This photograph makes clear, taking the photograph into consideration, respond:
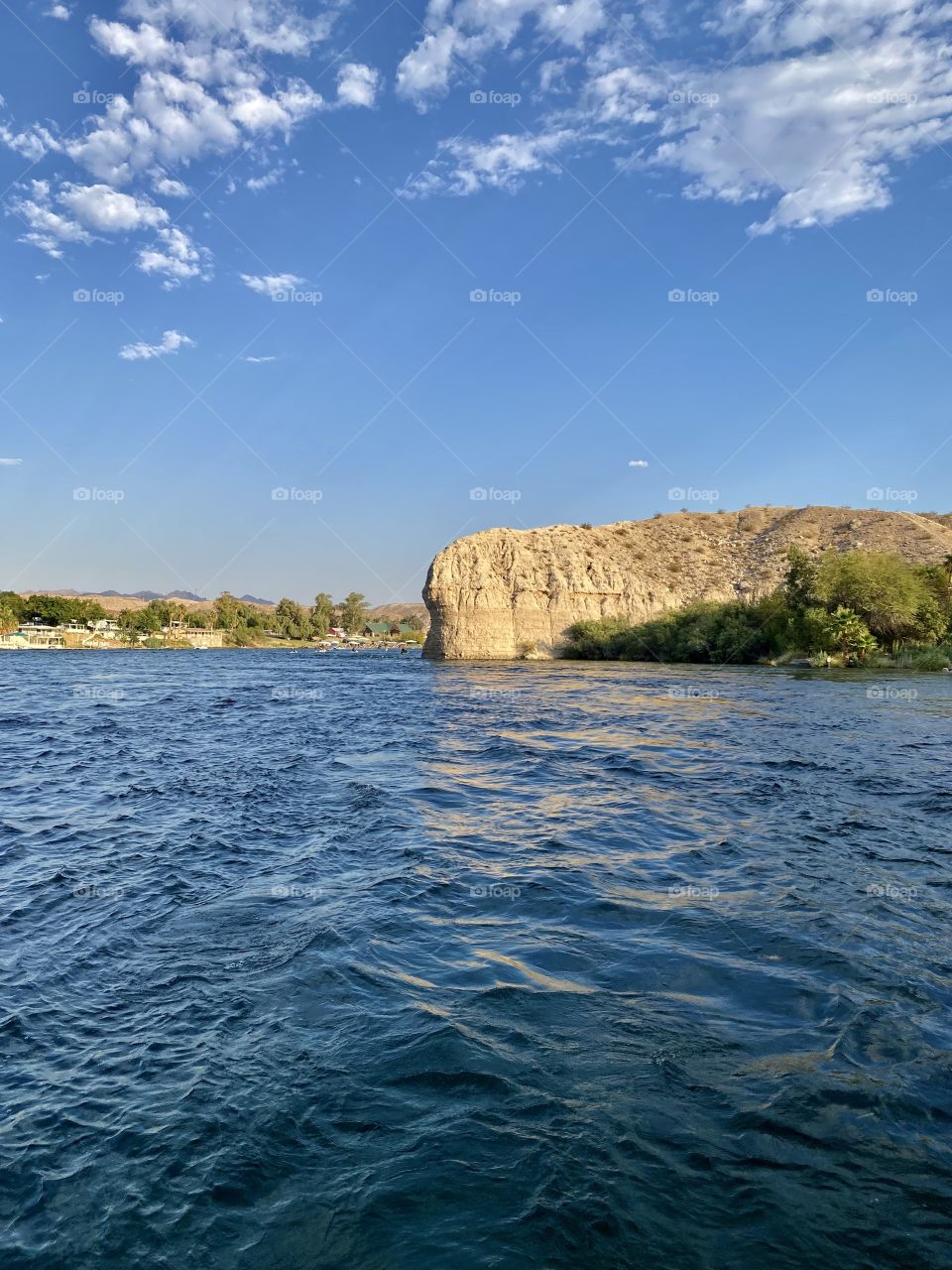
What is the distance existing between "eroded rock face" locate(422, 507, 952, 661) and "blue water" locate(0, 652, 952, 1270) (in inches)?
2713

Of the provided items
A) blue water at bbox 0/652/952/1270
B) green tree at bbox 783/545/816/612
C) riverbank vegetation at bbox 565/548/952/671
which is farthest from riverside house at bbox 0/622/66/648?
blue water at bbox 0/652/952/1270

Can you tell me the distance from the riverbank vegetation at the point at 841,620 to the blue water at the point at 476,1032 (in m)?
45.1

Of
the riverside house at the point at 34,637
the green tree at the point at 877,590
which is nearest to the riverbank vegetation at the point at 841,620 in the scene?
the green tree at the point at 877,590

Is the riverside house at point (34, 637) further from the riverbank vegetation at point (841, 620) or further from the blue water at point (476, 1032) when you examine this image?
the blue water at point (476, 1032)

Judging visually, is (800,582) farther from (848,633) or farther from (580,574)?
(580,574)

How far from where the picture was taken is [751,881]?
339 inches

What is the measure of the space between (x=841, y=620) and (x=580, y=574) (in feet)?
110

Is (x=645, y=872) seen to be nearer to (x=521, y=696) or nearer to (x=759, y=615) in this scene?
(x=521, y=696)

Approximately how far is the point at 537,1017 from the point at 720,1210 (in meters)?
2.05

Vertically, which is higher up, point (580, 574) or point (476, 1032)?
point (580, 574)

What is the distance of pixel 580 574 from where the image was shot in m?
83.2

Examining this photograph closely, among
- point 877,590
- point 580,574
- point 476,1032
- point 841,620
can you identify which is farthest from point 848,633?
point 476,1032

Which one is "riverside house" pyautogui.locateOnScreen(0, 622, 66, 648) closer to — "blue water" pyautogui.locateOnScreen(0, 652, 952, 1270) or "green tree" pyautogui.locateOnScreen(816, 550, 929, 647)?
"green tree" pyautogui.locateOnScreen(816, 550, 929, 647)

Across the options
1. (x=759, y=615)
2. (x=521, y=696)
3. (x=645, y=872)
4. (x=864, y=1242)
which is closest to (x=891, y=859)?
(x=645, y=872)
